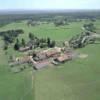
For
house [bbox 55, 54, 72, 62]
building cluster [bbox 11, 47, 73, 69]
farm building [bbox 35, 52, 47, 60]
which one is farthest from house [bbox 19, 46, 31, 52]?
house [bbox 55, 54, 72, 62]

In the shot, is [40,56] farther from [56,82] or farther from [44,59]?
[56,82]

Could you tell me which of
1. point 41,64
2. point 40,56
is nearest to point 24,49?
point 40,56

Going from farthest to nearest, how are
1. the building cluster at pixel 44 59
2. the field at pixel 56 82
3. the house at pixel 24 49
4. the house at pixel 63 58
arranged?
the house at pixel 24 49 → the house at pixel 63 58 → the building cluster at pixel 44 59 → the field at pixel 56 82

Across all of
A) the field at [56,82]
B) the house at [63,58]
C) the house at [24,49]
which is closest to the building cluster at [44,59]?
the house at [63,58]

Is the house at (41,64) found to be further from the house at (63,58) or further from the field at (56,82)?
the house at (63,58)

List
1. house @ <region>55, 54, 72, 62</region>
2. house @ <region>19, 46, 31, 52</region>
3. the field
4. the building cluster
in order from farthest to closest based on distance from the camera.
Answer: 1. house @ <region>19, 46, 31, 52</region>
2. house @ <region>55, 54, 72, 62</region>
3. the building cluster
4. the field

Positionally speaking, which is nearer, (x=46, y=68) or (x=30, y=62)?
(x=46, y=68)

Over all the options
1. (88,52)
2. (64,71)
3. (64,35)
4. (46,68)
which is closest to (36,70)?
(46,68)

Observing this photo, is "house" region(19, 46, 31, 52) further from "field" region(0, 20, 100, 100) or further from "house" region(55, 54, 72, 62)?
"house" region(55, 54, 72, 62)

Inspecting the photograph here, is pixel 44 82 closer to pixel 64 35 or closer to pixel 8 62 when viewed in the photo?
pixel 8 62

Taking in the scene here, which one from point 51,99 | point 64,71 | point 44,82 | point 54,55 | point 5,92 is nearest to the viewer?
point 51,99

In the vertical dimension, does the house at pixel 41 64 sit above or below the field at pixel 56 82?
below
